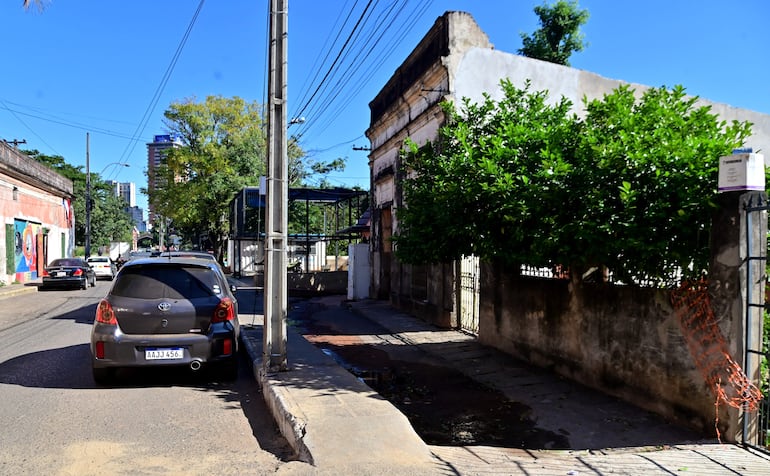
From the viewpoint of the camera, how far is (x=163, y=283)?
23.2 feet

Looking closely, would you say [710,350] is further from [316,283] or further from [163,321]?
[316,283]

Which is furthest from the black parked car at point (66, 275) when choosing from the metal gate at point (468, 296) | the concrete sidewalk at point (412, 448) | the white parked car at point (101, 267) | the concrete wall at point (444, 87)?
the concrete sidewalk at point (412, 448)

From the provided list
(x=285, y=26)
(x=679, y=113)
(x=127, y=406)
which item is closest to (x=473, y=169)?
(x=679, y=113)

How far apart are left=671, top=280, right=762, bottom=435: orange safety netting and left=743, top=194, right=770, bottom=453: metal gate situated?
10 centimetres

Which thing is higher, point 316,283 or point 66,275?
point 66,275

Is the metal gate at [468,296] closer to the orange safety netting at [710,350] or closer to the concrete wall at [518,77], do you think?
the concrete wall at [518,77]

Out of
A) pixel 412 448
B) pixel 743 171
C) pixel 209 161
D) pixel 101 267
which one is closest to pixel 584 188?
pixel 743 171

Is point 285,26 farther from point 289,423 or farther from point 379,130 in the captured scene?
point 379,130

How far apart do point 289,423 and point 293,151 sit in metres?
39.1

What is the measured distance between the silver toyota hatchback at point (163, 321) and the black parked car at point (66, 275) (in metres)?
19.1

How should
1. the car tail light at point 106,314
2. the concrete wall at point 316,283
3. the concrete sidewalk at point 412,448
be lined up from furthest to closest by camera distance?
the concrete wall at point 316,283 → the car tail light at point 106,314 → the concrete sidewalk at point 412,448

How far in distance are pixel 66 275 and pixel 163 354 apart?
66.5 feet

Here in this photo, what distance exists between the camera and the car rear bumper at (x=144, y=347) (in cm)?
664

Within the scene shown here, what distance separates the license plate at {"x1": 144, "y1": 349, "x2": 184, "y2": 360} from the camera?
6.68 meters
